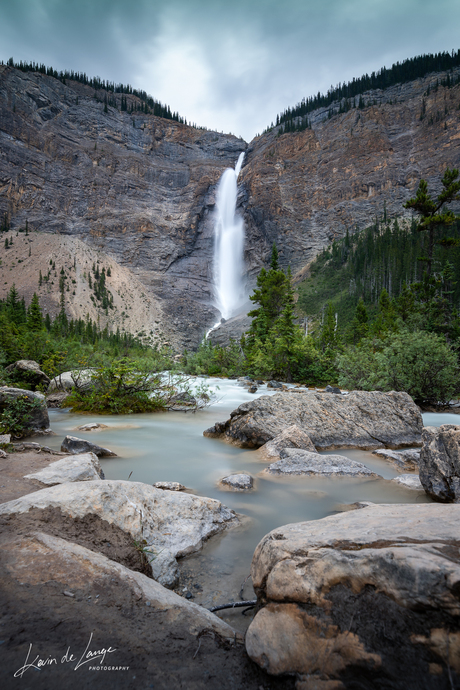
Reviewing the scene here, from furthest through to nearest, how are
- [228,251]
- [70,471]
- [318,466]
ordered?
[228,251]
[318,466]
[70,471]

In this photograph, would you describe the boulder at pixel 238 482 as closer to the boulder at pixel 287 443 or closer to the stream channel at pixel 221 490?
the stream channel at pixel 221 490

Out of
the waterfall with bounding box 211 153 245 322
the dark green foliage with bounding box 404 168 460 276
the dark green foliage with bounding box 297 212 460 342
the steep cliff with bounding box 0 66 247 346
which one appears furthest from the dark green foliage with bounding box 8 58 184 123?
the dark green foliage with bounding box 404 168 460 276

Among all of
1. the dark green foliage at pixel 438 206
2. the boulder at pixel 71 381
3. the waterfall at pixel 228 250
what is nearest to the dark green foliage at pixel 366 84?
the waterfall at pixel 228 250

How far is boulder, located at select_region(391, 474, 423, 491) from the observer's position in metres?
5.44

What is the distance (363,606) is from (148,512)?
98.3 inches

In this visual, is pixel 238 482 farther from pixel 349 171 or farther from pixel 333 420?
pixel 349 171

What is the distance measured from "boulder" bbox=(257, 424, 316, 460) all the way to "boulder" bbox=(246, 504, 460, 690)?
4946mm

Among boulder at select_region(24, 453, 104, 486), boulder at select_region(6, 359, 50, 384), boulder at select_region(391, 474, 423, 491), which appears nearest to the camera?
boulder at select_region(24, 453, 104, 486)

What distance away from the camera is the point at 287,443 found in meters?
7.15

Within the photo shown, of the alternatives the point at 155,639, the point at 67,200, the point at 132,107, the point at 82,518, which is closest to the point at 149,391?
the point at 82,518

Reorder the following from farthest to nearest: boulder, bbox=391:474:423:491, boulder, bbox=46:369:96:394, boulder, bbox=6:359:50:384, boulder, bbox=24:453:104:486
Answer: boulder, bbox=6:359:50:384
boulder, bbox=46:369:96:394
boulder, bbox=391:474:423:491
boulder, bbox=24:453:104:486
